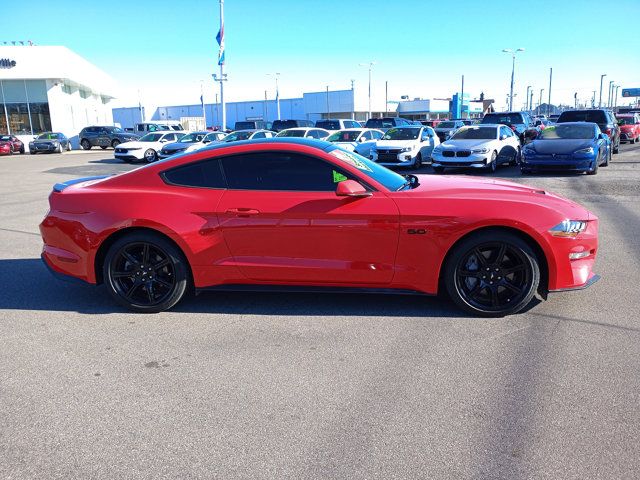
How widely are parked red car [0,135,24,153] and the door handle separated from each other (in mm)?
37002

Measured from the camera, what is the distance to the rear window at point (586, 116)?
20.1m

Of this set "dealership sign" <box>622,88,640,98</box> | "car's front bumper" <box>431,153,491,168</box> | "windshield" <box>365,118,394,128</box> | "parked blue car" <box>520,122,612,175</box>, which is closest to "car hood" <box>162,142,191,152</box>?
"windshield" <box>365,118,394,128</box>

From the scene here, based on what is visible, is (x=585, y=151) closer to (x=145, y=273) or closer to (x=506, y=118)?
(x=506, y=118)

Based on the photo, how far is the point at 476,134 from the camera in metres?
17.0

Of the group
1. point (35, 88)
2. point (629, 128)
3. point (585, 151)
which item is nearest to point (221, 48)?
point (35, 88)

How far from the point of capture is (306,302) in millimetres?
5008

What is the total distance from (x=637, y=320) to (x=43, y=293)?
5.57 metres

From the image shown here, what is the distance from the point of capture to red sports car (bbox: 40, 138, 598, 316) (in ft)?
14.4

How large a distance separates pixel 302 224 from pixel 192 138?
22.0 m

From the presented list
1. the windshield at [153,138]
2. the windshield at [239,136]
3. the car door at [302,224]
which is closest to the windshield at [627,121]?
the windshield at [239,136]

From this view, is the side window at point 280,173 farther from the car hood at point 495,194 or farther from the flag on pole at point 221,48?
the flag on pole at point 221,48

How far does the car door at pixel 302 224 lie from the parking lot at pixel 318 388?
46 centimetres

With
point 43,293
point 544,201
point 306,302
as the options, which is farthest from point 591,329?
point 43,293

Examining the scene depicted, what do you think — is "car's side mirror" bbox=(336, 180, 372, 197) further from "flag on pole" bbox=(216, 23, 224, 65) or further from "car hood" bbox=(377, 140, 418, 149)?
"flag on pole" bbox=(216, 23, 224, 65)
